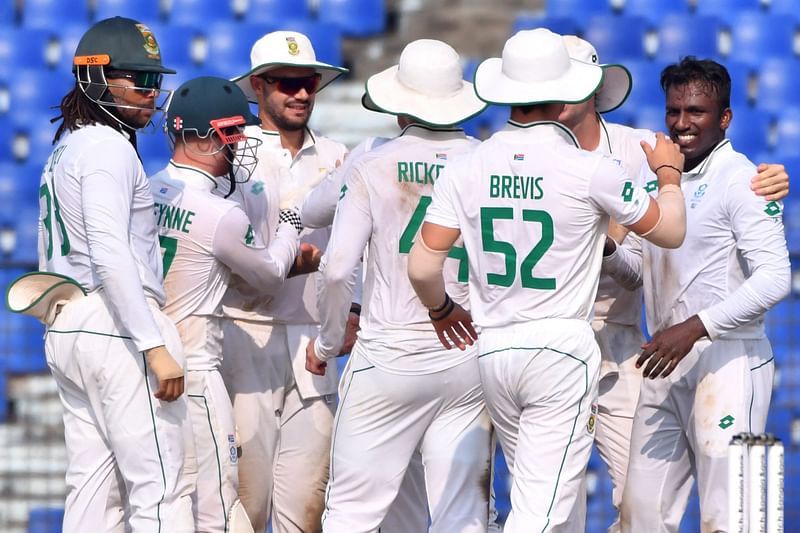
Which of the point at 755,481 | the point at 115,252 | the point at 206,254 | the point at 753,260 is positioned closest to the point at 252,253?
the point at 206,254

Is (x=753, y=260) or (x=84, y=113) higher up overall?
(x=84, y=113)

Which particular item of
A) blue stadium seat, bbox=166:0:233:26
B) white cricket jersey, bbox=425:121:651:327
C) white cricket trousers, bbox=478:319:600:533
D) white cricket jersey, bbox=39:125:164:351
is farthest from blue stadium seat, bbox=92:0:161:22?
white cricket trousers, bbox=478:319:600:533

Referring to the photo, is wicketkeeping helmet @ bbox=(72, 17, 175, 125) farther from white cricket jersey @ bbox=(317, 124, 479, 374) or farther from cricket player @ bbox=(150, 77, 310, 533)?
white cricket jersey @ bbox=(317, 124, 479, 374)

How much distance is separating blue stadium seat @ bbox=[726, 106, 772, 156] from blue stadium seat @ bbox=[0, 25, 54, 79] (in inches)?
198

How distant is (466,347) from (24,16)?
6520mm

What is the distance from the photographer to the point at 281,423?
593 centimetres

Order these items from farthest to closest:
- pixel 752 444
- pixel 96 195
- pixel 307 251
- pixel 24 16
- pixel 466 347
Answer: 1. pixel 24 16
2. pixel 307 251
3. pixel 466 347
4. pixel 96 195
5. pixel 752 444

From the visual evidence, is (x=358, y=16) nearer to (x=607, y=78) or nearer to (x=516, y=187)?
(x=607, y=78)

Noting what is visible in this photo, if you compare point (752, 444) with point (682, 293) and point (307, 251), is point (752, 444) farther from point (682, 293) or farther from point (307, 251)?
point (307, 251)

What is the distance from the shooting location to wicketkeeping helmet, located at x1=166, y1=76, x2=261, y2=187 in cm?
528

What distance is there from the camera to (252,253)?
17.4 feet

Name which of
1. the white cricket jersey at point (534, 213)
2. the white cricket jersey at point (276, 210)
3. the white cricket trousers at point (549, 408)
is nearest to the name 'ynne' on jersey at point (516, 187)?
the white cricket jersey at point (534, 213)

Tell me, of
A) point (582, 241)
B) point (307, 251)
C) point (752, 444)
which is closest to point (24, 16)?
point (307, 251)

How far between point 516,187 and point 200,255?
138 cm
